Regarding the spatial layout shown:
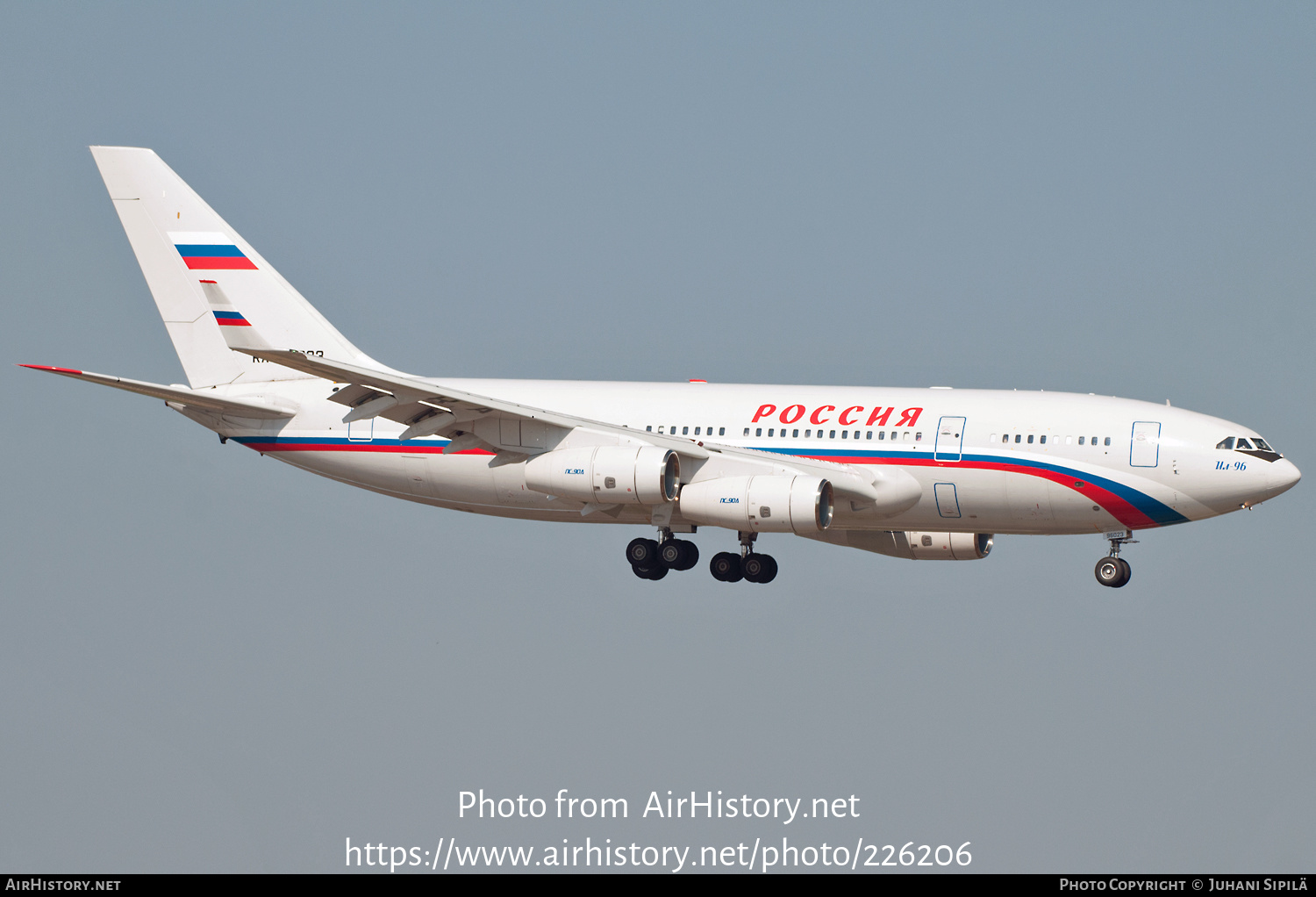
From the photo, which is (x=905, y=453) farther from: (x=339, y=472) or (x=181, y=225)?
(x=181, y=225)

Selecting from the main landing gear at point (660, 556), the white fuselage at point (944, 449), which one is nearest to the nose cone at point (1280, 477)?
the white fuselage at point (944, 449)

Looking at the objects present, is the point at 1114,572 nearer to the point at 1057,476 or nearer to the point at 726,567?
the point at 1057,476

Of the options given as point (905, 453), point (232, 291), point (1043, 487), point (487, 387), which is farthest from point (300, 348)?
point (1043, 487)

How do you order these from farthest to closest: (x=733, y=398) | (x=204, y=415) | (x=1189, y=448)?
(x=204, y=415), (x=733, y=398), (x=1189, y=448)

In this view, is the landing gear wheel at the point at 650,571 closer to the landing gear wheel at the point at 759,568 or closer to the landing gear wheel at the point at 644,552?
the landing gear wheel at the point at 644,552

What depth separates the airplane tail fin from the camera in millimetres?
48406

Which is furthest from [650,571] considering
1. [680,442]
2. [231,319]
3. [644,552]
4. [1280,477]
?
[1280,477]

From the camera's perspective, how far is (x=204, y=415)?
155 feet

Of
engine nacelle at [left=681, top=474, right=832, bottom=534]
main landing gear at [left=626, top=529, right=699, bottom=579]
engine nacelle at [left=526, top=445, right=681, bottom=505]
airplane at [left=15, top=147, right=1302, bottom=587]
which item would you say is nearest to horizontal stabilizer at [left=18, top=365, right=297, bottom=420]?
airplane at [left=15, top=147, right=1302, bottom=587]

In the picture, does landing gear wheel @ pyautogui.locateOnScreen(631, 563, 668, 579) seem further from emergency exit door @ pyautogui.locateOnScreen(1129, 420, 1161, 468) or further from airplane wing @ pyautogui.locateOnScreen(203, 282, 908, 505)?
emergency exit door @ pyautogui.locateOnScreen(1129, 420, 1161, 468)

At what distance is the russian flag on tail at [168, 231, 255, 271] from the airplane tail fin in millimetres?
25

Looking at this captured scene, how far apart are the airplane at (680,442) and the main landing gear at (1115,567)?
0.16 ft

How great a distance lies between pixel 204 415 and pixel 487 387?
794 cm

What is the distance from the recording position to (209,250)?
1909 inches
